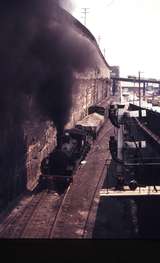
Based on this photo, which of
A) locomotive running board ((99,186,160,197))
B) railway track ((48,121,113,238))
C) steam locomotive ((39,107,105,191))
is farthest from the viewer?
steam locomotive ((39,107,105,191))

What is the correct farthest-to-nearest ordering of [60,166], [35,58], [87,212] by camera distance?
[60,166], [35,58], [87,212]

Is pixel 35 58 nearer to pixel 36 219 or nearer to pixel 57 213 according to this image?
pixel 57 213

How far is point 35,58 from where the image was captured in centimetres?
1426

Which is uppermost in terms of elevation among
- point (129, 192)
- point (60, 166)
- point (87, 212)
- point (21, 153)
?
point (21, 153)

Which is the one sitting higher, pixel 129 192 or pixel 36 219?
pixel 129 192

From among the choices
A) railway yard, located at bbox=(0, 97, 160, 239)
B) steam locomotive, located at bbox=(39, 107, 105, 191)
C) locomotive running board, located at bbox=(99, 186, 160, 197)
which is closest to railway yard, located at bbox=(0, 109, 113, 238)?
railway yard, located at bbox=(0, 97, 160, 239)

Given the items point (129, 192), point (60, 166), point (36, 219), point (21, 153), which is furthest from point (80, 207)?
point (129, 192)

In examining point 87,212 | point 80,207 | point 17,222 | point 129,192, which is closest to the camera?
point 129,192

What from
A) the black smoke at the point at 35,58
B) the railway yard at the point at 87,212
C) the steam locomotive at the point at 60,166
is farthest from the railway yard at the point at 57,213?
the black smoke at the point at 35,58

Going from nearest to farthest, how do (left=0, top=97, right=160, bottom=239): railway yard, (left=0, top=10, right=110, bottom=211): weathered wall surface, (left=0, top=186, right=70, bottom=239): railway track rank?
(left=0, top=97, right=160, bottom=239): railway yard, (left=0, top=186, right=70, bottom=239): railway track, (left=0, top=10, right=110, bottom=211): weathered wall surface

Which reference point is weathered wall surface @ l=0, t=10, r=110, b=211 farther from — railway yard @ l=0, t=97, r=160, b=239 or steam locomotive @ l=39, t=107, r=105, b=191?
steam locomotive @ l=39, t=107, r=105, b=191

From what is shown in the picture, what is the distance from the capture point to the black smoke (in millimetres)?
11726

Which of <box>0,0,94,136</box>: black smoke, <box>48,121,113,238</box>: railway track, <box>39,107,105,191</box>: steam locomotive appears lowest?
<box>48,121,113,238</box>: railway track

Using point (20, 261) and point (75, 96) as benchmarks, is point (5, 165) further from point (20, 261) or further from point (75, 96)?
point (75, 96)
